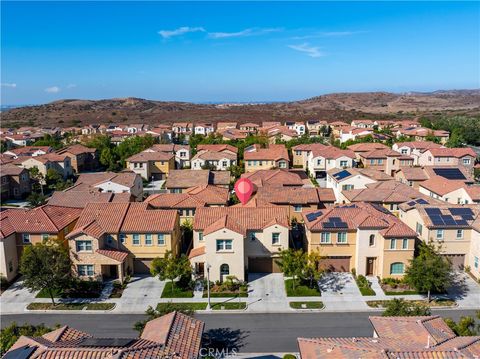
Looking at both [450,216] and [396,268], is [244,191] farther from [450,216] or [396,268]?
[450,216]

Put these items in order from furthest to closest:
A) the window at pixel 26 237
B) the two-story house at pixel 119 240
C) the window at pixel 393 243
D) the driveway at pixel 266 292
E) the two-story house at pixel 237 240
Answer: the window at pixel 26 237 < the two-story house at pixel 119 240 < the window at pixel 393 243 < the two-story house at pixel 237 240 < the driveway at pixel 266 292

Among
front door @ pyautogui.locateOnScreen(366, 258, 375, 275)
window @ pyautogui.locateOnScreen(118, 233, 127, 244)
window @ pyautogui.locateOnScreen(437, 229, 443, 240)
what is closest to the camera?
front door @ pyautogui.locateOnScreen(366, 258, 375, 275)

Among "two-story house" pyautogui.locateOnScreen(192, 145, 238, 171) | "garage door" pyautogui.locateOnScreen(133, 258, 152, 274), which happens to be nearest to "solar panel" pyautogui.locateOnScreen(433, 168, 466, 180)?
"two-story house" pyautogui.locateOnScreen(192, 145, 238, 171)

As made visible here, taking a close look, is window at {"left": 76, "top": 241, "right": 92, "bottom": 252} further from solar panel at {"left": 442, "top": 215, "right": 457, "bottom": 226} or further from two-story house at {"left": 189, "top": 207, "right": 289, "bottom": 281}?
Result: solar panel at {"left": 442, "top": 215, "right": 457, "bottom": 226}

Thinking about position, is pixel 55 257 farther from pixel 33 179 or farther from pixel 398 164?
pixel 398 164

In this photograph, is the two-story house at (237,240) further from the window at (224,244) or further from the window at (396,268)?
the window at (396,268)

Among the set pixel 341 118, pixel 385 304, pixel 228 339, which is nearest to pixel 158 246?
pixel 228 339

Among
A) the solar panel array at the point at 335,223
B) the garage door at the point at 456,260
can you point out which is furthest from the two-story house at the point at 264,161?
the garage door at the point at 456,260
